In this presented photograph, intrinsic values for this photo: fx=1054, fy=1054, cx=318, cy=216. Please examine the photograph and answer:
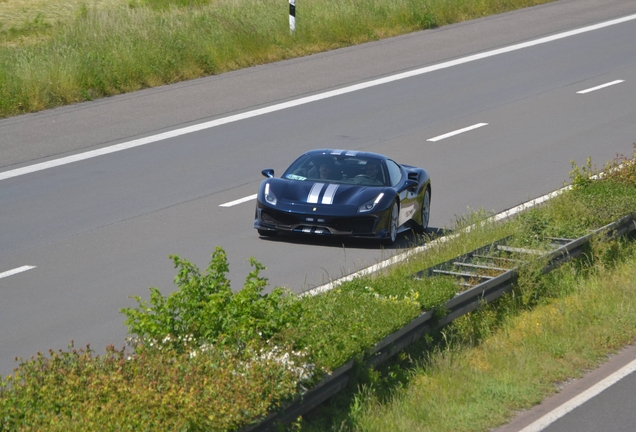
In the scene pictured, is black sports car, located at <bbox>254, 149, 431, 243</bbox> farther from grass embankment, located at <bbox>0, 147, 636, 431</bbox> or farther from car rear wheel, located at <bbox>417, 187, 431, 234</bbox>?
grass embankment, located at <bbox>0, 147, 636, 431</bbox>

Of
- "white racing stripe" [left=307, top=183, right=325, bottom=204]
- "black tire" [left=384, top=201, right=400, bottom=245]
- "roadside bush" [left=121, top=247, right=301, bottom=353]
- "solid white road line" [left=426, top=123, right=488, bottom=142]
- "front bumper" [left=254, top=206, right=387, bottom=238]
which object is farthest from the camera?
"solid white road line" [left=426, top=123, right=488, bottom=142]

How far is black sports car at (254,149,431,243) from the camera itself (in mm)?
14008

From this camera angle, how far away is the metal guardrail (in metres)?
7.46

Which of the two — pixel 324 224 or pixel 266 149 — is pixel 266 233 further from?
pixel 266 149

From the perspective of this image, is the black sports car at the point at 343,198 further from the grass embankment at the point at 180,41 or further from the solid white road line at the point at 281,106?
the grass embankment at the point at 180,41

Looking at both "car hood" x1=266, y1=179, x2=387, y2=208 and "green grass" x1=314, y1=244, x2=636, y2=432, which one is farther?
"car hood" x1=266, y1=179, x2=387, y2=208

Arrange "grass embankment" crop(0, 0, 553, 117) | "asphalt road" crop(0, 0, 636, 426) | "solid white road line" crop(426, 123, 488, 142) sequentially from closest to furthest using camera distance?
"asphalt road" crop(0, 0, 636, 426) < "solid white road line" crop(426, 123, 488, 142) < "grass embankment" crop(0, 0, 553, 117)

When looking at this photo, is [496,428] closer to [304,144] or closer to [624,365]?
[624,365]

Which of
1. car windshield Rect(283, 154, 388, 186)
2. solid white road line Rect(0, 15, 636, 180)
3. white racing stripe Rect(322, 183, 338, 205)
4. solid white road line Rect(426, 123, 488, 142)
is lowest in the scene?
solid white road line Rect(426, 123, 488, 142)

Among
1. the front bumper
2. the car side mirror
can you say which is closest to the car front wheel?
the front bumper

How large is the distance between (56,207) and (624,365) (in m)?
9.20

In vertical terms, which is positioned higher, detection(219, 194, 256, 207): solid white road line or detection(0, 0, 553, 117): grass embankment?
detection(0, 0, 553, 117): grass embankment

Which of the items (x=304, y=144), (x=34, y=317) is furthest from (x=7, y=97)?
(x=34, y=317)

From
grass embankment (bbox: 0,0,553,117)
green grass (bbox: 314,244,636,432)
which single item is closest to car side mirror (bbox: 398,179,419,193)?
green grass (bbox: 314,244,636,432)
